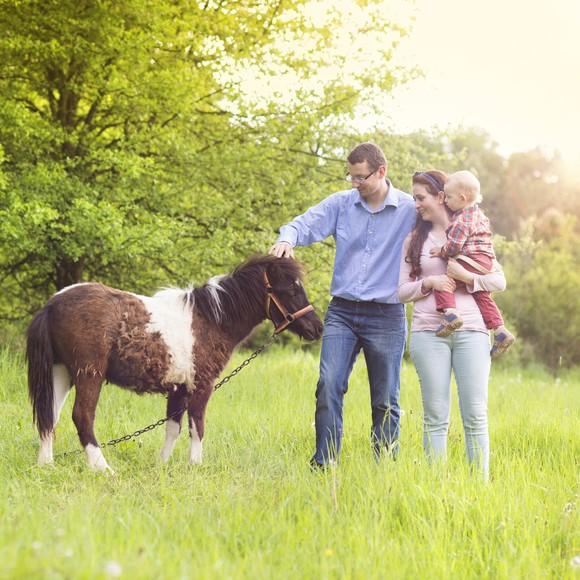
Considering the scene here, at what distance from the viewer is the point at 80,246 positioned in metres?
A: 9.12

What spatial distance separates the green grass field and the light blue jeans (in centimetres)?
20

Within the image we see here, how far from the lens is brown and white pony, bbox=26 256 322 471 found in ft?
16.7

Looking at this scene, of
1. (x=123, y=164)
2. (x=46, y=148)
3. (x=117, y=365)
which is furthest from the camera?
(x=46, y=148)

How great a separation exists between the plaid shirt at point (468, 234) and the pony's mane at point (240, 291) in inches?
57.7

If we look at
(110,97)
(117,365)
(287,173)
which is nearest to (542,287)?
(287,173)

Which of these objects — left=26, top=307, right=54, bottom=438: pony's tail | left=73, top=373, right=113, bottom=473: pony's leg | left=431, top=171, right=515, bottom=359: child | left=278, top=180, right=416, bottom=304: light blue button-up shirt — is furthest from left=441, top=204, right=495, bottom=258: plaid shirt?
left=26, top=307, right=54, bottom=438: pony's tail

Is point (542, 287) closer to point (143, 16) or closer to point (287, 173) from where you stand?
point (287, 173)

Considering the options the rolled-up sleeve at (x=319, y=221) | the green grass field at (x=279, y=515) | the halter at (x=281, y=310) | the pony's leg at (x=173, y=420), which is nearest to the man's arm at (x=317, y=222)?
the rolled-up sleeve at (x=319, y=221)

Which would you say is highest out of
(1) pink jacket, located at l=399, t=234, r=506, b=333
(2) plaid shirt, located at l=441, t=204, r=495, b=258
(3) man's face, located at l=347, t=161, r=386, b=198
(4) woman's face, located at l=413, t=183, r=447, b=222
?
(3) man's face, located at l=347, t=161, r=386, b=198

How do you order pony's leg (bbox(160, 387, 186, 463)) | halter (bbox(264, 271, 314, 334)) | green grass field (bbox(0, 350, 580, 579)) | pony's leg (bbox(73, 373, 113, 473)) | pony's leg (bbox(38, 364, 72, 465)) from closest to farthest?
green grass field (bbox(0, 350, 580, 579)) → pony's leg (bbox(73, 373, 113, 473)) → pony's leg (bbox(38, 364, 72, 465)) → pony's leg (bbox(160, 387, 186, 463)) → halter (bbox(264, 271, 314, 334))

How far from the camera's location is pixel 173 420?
18.3 ft

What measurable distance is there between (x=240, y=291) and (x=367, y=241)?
3.57 feet

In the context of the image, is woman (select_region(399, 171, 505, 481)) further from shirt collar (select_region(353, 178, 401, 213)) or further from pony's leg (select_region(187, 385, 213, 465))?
pony's leg (select_region(187, 385, 213, 465))

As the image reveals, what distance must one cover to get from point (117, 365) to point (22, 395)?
3.47m
